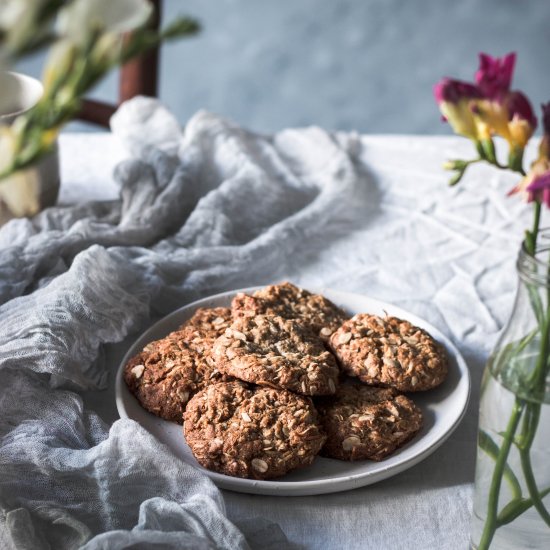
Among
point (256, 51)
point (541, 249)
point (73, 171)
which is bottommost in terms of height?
point (256, 51)

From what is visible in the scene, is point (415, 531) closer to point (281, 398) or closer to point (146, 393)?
point (281, 398)

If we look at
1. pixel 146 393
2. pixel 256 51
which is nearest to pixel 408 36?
pixel 256 51

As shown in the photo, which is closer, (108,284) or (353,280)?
(108,284)

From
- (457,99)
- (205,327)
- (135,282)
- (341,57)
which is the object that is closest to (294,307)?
(205,327)

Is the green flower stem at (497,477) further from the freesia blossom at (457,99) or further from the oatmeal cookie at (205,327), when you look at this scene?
the oatmeal cookie at (205,327)

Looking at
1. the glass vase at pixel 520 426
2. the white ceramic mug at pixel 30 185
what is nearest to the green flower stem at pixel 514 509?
the glass vase at pixel 520 426

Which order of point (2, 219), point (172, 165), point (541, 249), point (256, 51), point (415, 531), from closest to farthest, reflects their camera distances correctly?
point (541, 249) → point (415, 531) → point (2, 219) → point (172, 165) → point (256, 51)

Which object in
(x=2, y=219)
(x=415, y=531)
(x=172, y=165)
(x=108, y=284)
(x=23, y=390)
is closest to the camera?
(x=415, y=531)
